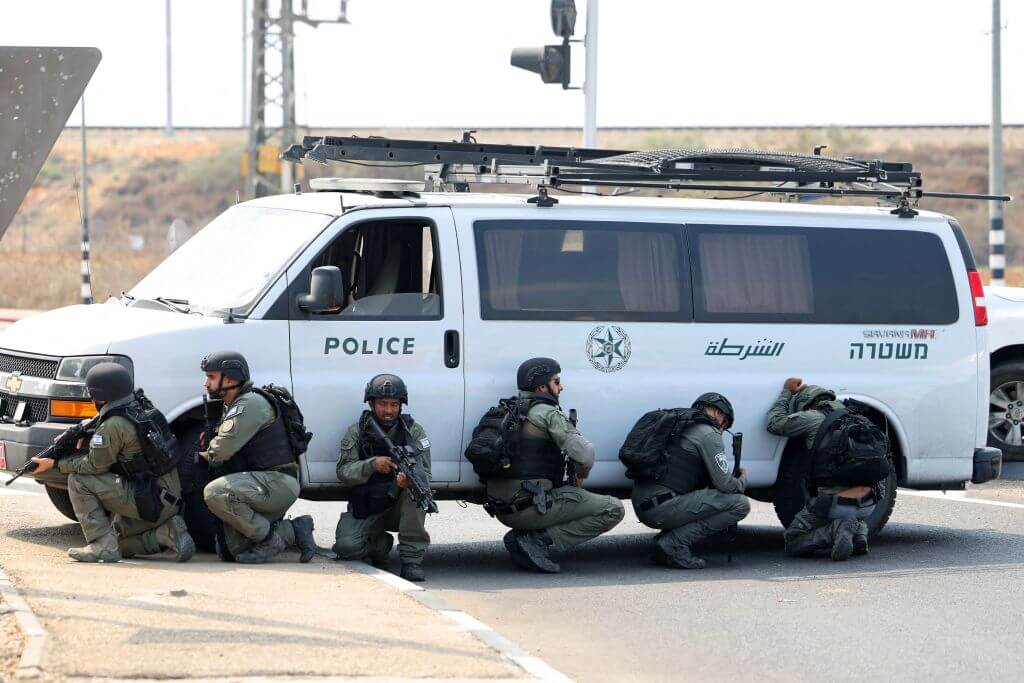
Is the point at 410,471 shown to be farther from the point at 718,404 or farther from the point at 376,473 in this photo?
the point at 718,404

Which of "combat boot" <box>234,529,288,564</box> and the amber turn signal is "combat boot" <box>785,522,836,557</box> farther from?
the amber turn signal

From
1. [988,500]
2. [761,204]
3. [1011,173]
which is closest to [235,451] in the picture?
[761,204]

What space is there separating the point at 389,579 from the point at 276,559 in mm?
917

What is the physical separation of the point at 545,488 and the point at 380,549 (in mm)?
1039

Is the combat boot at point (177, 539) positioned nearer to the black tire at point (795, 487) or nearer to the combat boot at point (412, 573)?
the combat boot at point (412, 573)

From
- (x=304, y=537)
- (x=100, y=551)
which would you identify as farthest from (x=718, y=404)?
(x=100, y=551)

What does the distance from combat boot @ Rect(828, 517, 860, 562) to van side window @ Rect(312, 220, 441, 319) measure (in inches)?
115

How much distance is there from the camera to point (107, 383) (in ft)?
30.0

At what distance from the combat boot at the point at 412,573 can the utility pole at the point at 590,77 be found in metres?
9.93

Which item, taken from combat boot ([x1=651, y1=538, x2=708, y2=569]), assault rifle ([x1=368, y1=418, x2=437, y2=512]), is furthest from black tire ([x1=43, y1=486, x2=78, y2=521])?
combat boot ([x1=651, y1=538, x2=708, y2=569])

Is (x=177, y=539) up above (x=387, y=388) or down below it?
below

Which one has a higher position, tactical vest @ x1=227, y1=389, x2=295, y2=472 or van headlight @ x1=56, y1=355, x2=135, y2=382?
van headlight @ x1=56, y1=355, x2=135, y2=382

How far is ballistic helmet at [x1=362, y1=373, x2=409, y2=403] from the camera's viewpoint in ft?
31.4

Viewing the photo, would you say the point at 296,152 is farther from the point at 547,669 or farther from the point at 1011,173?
the point at 1011,173
